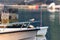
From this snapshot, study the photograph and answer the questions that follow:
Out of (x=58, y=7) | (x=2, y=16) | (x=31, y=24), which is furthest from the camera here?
(x=58, y=7)

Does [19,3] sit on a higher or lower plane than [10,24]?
higher

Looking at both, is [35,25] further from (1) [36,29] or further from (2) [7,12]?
(2) [7,12]

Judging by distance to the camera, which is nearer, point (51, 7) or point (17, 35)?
point (17, 35)

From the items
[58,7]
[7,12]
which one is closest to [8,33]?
[7,12]

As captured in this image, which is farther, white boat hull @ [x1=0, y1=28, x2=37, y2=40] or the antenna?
the antenna

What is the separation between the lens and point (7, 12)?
609 cm

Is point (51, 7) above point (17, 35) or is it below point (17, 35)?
below

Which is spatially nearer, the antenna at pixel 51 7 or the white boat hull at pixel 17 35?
the white boat hull at pixel 17 35

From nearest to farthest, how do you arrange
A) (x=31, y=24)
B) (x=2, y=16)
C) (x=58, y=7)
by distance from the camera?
(x=2, y=16)
(x=31, y=24)
(x=58, y=7)

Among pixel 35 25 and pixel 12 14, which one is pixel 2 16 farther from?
pixel 35 25

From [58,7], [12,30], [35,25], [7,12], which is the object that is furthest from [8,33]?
[58,7]

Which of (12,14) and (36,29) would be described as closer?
(12,14)

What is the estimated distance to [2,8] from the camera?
20.1ft

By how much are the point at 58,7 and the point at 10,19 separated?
60.9 ft
